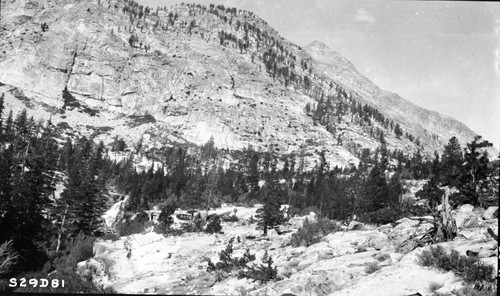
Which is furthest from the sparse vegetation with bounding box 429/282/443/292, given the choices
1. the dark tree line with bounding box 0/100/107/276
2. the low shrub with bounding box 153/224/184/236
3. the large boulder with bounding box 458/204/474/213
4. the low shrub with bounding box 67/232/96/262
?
the low shrub with bounding box 153/224/184/236

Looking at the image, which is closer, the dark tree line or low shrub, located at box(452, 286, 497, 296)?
low shrub, located at box(452, 286, 497, 296)

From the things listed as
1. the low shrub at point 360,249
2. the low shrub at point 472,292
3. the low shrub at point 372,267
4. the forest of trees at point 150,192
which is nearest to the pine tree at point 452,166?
the forest of trees at point 150,192

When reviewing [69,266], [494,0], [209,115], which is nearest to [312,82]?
[209,115]

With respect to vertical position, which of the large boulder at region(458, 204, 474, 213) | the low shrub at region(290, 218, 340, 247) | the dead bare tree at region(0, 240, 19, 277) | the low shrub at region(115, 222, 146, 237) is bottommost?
the low shrub at region(115, 222, 146, 237)

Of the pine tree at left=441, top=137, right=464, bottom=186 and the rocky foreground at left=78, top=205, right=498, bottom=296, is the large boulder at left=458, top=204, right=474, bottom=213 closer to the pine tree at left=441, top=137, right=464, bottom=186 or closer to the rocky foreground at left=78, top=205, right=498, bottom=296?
the rocky foreground at left=78, top=205, right=498, bottom=296

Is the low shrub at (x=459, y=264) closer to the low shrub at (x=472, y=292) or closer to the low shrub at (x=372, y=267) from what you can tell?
the low shrub at (x=472, y=292)

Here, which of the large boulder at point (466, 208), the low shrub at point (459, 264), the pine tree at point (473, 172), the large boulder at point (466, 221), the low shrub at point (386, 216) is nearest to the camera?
the low shrub at point (459, 264)

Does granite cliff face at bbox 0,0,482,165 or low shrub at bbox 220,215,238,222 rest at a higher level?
granite cliff face at bbox 0,0,482,165

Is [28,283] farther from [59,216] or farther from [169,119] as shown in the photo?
[169,119]
